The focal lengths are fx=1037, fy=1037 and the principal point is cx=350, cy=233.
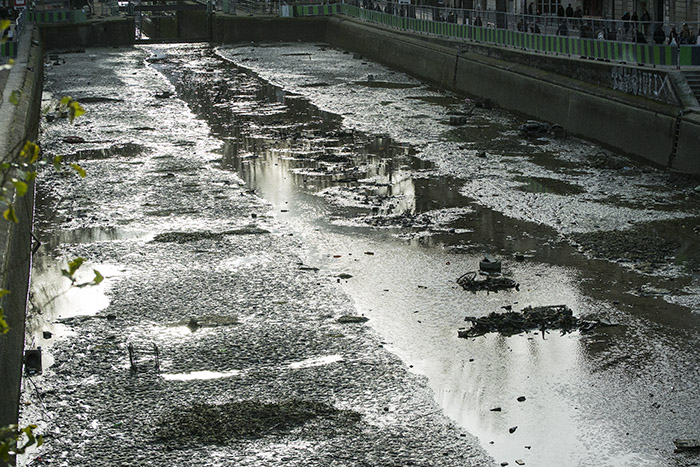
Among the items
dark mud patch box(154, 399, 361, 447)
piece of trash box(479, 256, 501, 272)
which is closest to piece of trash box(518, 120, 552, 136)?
piece of trash box(479, 256, 501, 272)

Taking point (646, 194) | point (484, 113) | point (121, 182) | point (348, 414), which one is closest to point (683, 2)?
point (484, 113)

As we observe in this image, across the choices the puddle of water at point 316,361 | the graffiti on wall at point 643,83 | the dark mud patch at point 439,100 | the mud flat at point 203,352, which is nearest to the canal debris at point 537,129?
the graffiti on wall at point 643,83

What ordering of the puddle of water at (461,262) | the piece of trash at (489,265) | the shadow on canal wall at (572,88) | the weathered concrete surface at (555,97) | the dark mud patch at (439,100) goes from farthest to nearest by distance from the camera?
the dark mud patch at (439,100)
the weathered concrete surface at (555,97)
the shadow on canal wall at (572,88)
the piece of trash at (489,265)
the puddle of water at (461,262)

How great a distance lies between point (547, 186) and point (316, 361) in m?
8.89

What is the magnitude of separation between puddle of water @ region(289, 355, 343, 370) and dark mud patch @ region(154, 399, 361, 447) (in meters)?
0.91

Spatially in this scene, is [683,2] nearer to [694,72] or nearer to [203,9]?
[694,72]

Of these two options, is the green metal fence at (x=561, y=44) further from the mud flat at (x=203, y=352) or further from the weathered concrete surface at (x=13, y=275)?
the weathered concrete surface at (x=13, y=275)

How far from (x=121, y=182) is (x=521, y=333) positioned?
1013 centimetres

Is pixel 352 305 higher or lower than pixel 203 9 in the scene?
lower

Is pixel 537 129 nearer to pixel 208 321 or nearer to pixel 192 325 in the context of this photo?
pixel 208 321

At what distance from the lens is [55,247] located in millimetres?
15188

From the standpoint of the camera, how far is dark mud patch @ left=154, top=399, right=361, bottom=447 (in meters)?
9.12

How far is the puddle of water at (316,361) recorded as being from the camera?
420 inches

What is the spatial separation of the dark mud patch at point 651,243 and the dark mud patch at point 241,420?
20.0 feet
